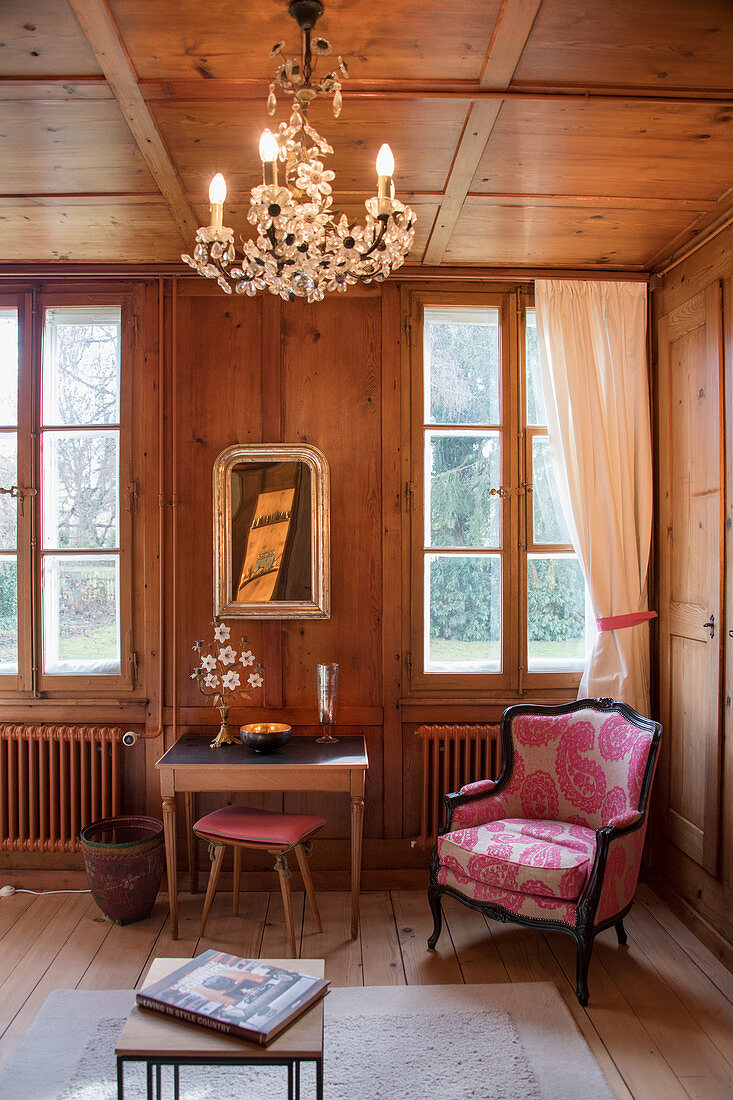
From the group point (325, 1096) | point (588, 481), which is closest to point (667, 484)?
point (588, 481)

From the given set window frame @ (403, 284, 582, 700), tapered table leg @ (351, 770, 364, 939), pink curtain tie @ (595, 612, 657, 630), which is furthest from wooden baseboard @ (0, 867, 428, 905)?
pink curtain tie @ (595, 612, 657, 630)

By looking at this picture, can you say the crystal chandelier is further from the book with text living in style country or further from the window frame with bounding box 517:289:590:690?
the window frame with bounding box 517:289:590:690

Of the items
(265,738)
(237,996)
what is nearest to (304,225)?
(237,996)

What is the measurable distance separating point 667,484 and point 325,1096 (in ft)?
8.82

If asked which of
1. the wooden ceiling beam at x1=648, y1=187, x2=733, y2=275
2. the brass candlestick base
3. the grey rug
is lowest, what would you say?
the grey rug

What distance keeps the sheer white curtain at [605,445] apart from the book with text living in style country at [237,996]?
6.63 feet

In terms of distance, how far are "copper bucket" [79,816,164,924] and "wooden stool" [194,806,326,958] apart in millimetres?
285

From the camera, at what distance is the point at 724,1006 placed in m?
2.59

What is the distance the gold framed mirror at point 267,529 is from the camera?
11.6 feet

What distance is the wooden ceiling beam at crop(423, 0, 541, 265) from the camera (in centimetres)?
185

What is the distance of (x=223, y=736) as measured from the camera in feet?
10.9

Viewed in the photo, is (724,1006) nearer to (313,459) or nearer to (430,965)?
(430,965)

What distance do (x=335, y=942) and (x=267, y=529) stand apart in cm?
173

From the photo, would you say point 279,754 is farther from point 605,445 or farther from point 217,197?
point 217,197
